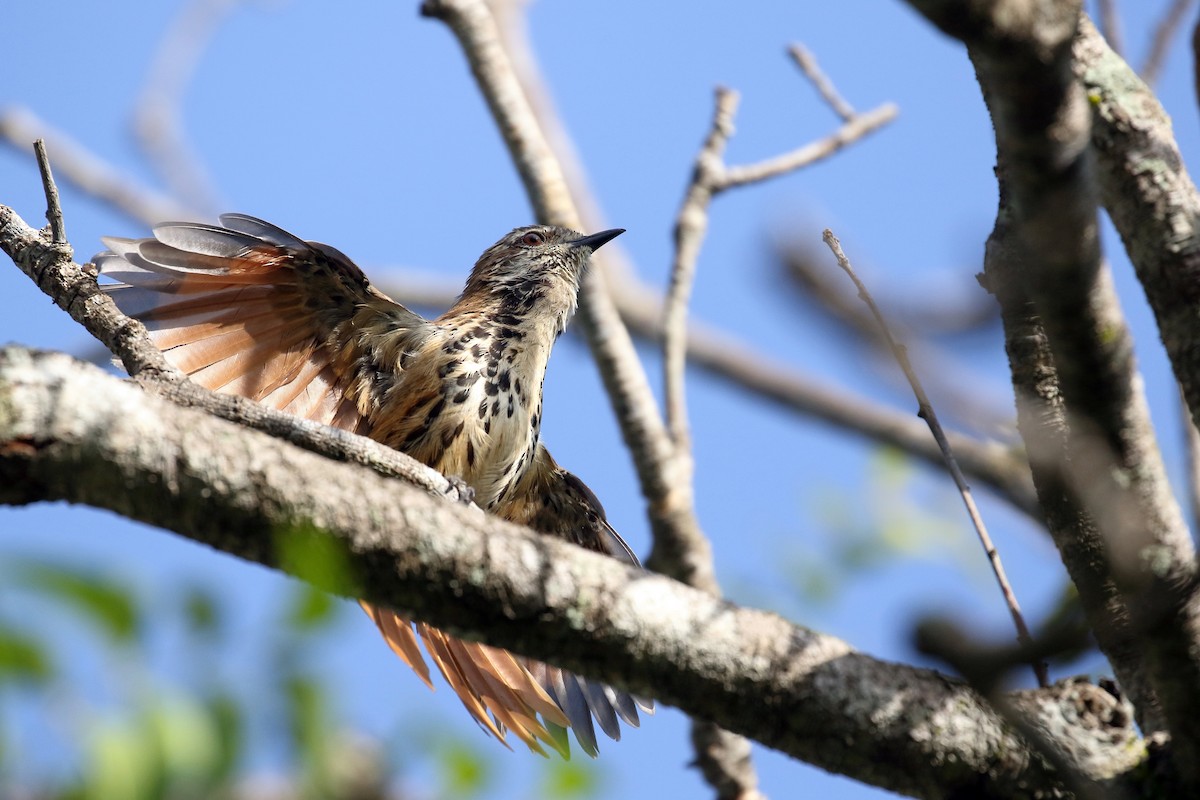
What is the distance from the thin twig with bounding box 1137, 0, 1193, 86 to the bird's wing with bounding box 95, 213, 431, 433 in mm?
3336

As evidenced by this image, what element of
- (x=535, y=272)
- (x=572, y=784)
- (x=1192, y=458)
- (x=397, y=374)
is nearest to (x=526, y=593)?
(x=572, y=784)

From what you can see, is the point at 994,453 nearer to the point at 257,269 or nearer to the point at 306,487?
the point at 257,269

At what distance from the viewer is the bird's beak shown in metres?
6.73

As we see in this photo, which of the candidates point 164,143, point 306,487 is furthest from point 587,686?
point 164,143

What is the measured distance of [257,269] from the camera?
18.0 feet

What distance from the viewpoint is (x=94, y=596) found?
60.1 inches

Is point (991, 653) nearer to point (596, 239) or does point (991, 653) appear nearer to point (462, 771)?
point (462, 771)

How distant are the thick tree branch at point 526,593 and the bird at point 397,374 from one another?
2.30m

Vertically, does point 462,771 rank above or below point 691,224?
below

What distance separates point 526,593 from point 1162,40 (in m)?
3.85

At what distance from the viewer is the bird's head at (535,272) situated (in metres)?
6.36

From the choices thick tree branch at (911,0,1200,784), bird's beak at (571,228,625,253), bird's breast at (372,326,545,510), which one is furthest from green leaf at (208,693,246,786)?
bird's beak at (571,228,625,253)

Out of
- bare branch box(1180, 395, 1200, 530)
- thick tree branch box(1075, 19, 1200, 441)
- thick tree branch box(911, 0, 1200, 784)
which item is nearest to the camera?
thick tree branch box(911, 0, 1200, 784)

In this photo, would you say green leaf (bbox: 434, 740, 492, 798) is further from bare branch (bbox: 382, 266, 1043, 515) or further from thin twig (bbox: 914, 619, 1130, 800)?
bare branch (bbox: 382, 266, 1043, 515)
